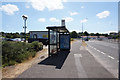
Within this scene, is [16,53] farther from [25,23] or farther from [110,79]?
[110,79]

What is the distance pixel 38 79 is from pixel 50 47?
4.89m

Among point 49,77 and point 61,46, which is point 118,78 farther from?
point 61,46

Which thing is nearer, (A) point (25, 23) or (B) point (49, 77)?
(B) point (49, 77)

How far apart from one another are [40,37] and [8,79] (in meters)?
20.5

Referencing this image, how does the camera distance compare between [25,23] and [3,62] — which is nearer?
[3,62]

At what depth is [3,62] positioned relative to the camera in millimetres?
5680

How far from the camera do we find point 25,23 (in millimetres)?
10711

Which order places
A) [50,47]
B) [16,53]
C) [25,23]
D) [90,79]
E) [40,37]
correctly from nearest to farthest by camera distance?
[90,79] < [16,53] < [50,47] < [25,23] < [40,37]

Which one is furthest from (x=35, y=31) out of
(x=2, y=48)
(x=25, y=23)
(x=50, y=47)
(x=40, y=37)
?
(x=2, y=48)

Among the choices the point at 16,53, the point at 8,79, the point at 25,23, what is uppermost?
the point at 25,23

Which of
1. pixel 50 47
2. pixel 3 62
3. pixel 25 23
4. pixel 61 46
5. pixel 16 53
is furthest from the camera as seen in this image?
pixel 61 46

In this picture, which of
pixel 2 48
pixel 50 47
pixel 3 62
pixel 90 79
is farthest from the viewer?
pixel 50 47

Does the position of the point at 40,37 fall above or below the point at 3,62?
above

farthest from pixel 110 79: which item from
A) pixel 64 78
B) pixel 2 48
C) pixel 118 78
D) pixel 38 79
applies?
pixel 2 48
